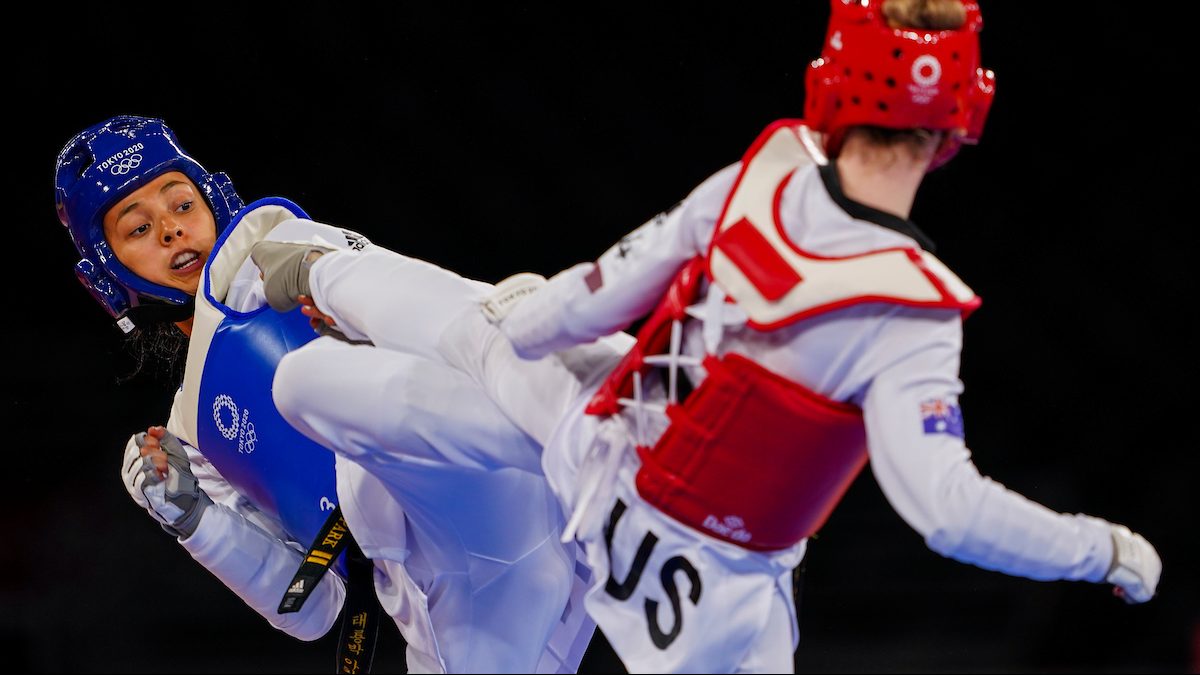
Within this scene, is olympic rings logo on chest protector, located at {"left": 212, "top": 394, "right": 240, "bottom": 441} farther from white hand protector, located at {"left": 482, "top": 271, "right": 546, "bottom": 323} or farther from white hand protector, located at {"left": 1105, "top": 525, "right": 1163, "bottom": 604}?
Answer: white hand protector, located at {"left": 1105, "top": 525, "right": 1163, "bottom": 604}

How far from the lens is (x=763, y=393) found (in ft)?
6.31

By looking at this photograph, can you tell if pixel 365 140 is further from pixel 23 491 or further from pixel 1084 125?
pixel 1084 125

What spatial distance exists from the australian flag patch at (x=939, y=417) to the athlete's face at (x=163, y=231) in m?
2.04

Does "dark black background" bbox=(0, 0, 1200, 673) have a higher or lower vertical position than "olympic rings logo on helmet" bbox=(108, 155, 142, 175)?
lower

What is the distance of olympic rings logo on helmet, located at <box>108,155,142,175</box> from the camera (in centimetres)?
323

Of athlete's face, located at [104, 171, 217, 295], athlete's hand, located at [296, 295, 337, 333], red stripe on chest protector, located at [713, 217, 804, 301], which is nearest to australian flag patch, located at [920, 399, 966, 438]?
red stripe on chest protector, located at [713, 217, 804, 301]

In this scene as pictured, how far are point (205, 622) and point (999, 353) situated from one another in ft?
8.15

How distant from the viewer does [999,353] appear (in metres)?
4.01

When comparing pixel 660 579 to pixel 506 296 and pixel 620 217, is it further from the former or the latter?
pixel 620 217

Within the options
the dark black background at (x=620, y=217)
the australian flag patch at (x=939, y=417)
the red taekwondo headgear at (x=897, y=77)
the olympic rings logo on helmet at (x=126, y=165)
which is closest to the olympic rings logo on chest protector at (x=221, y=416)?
the olympic rings logo on helmet at (x=126, y=165)

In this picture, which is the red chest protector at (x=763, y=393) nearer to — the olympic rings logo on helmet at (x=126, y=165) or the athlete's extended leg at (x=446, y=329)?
the athlete's extended leg at (x=446, y=329)

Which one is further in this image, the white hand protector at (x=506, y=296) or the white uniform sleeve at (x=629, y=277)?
the white hand protector at (x=506, y=296)

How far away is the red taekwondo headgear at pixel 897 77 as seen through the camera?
1878mm

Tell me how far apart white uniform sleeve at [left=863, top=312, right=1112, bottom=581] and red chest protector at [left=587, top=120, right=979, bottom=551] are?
0.08m
